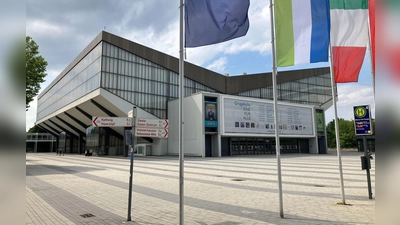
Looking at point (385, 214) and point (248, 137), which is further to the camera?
point (248, 137)

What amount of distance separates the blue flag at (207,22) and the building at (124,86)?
105 ft

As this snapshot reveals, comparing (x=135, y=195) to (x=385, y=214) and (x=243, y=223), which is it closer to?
(x=243, y=223)

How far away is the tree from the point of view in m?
18.3

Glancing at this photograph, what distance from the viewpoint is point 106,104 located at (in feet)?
136

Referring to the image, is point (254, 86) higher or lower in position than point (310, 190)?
higher

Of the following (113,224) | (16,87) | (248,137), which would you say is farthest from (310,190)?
(248,137)

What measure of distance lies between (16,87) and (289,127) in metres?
48.0

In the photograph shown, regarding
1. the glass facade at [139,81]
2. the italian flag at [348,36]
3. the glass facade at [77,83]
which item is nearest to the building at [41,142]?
the glass facade at [77,83]

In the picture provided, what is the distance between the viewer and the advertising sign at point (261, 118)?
39.8 metres

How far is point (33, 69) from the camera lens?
18.6 metres

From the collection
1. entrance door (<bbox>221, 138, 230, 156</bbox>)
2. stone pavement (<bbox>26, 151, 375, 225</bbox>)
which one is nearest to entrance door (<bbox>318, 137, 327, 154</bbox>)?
entrance door (<bbox>221, 138, 230, 156</bbox>)

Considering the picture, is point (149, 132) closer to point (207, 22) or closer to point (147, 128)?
point (147, 128)

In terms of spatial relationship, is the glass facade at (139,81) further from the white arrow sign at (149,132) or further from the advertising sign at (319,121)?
the white arrow sign at (149,132)

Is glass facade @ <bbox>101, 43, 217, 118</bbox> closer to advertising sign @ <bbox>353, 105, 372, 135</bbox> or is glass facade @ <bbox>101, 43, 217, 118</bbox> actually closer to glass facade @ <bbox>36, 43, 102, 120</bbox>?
glass facade @ <bbox>36, 43, 102, 120</bbox>
